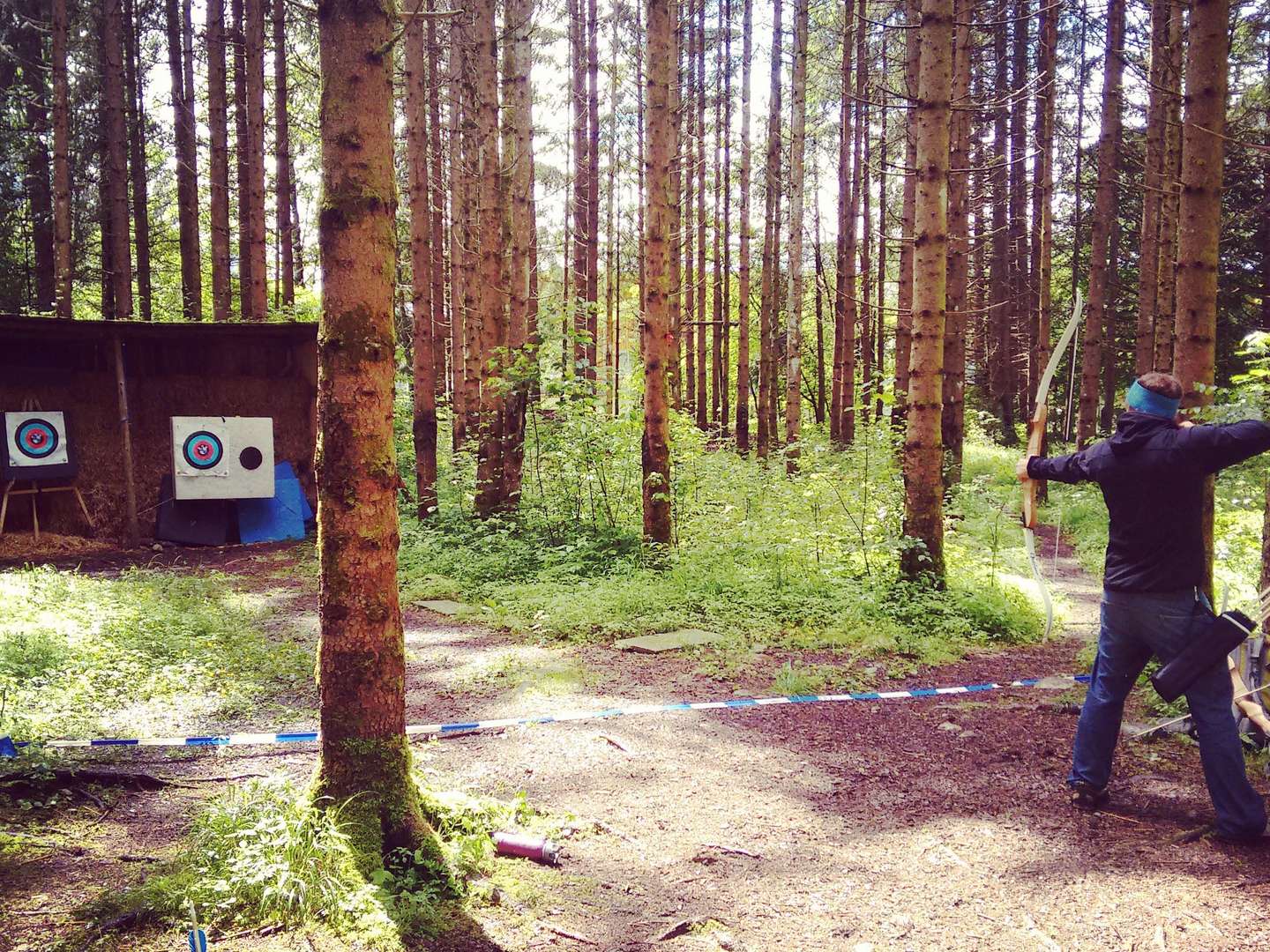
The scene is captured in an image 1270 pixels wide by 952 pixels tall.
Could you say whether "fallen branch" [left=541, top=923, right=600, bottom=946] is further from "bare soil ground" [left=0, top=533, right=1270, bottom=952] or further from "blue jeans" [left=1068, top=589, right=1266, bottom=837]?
"blue jeans" [left=1068, top=589, right=1266, bottom=837]

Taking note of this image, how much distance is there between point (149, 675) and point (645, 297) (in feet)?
20.0

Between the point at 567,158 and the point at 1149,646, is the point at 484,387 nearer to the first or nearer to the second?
the point at 1149,646

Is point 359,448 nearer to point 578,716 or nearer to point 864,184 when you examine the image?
point 578,716

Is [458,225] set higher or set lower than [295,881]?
higher

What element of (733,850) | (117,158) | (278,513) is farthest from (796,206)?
(733,850)

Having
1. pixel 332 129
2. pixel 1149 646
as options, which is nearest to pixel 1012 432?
pixel 1149 646

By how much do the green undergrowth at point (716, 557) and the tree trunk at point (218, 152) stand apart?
690 centimetres

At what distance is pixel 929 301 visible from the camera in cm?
809

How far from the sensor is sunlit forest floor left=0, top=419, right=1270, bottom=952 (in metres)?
3.11

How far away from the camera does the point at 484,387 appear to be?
1216cm

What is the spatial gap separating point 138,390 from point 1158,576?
14959 millimetres

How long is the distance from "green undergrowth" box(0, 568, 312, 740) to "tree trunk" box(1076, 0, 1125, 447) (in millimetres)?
13663

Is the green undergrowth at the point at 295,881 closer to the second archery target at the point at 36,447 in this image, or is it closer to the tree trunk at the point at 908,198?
the tree trunk at the point at 908,198

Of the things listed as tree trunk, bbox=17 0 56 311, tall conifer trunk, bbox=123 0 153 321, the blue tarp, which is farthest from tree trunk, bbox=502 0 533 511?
tree trunk, bbox=17 0 56 311
